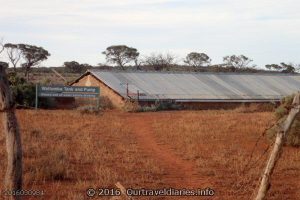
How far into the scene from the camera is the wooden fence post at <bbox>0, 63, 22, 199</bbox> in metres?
7.04

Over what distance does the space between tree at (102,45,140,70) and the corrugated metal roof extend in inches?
1334

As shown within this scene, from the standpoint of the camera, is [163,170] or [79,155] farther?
[79,155]

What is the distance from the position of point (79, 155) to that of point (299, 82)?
41582mm

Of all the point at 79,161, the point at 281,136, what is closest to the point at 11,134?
the point at 281,136

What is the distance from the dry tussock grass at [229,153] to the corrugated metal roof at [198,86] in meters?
14.0

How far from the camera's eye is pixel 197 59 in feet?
297

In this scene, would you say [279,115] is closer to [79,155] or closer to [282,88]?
[79,155]

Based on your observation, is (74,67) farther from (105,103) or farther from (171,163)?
(171,163)

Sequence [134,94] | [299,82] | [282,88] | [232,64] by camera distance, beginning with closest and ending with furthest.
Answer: [134,94] → [282,88] → [299,82] → [232,64]

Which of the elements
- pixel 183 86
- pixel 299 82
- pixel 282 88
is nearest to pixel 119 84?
pixel 183 86

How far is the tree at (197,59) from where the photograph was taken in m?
89.8

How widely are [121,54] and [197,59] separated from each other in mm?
13906

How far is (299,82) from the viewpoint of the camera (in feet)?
173

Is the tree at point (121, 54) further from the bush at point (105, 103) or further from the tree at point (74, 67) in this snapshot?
the bush at point (105, 103)
